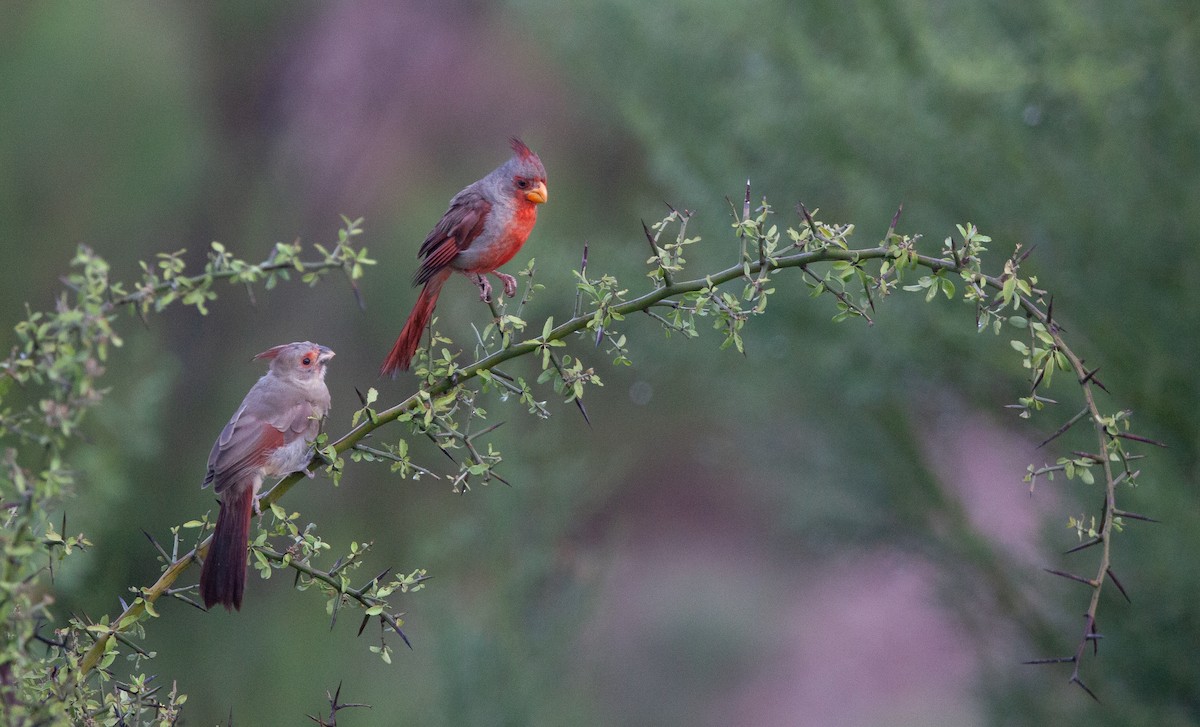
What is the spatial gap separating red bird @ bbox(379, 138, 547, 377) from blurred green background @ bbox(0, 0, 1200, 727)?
64cm

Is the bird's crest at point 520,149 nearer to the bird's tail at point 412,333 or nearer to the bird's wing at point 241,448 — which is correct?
the bird's tail at point 412,333

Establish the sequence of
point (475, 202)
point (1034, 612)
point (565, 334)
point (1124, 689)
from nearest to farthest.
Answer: point (565, 334) → point (475, 202) → point (1124, 689) → point (1034, 612)

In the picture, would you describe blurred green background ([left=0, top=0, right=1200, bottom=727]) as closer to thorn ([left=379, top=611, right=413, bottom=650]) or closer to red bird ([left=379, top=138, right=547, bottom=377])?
red bird ([left=379, top=138, right=547, bottom=377])

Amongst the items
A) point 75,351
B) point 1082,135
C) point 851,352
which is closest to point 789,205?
point 851,352

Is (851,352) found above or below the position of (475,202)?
above

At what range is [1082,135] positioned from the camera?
164 inches

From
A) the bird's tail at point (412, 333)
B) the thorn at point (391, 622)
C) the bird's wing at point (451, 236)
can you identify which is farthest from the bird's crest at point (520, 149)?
the thorn at point (391, 622)

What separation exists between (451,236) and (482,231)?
0.05 meters

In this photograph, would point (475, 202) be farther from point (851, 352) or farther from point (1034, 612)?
point (1034, 612)

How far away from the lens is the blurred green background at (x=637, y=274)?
385 centimetres

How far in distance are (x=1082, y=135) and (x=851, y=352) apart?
105 cm

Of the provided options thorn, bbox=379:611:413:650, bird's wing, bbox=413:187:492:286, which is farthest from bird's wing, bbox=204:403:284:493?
thorn, bbox=379:611:413:650

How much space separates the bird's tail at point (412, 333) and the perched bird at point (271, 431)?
4.7 inches

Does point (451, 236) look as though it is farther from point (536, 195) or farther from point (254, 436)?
point (254, 436)
